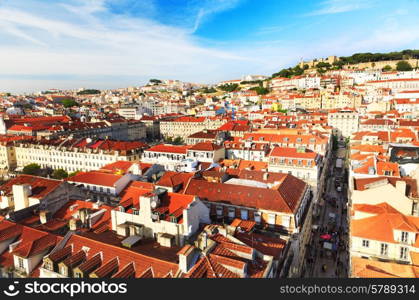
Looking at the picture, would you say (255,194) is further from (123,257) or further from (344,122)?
(344,122)

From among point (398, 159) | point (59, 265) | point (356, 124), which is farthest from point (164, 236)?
point (356, 124)

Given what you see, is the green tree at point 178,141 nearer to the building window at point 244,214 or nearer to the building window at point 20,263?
the building window at point 244,214

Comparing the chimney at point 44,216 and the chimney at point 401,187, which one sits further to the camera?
the chimney at point 401,187

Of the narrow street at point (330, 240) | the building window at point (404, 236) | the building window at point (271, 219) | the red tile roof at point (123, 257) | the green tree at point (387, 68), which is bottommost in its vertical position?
the narrow street at point (330, 240)

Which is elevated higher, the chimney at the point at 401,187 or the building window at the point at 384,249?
the chimney at the point at 401,187

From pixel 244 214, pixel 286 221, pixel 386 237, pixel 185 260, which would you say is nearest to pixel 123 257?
pixel 185 260

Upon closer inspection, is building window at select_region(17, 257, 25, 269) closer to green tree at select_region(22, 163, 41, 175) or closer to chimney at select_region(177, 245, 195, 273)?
chimney at select_region(177, 245, 195, 273)

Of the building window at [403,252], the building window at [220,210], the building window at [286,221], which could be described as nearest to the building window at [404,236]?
the building window at [403,252]

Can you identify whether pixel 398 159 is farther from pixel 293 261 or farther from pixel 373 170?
pixel 293 261
